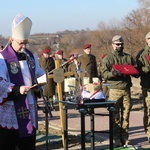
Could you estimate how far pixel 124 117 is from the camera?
23.7ft

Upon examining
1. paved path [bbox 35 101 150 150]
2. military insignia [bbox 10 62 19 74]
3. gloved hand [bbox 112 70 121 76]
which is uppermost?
military insignia [bbox 10 62 19 74]

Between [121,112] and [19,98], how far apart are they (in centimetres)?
342

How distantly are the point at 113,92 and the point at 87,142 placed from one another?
114 centimetres

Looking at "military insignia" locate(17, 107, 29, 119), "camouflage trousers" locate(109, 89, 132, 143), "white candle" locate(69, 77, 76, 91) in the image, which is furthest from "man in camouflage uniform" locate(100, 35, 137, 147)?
"military insignia" locate(17, 107, 29, 119)

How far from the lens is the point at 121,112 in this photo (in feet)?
23.9

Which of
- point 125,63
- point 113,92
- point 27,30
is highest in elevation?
point 27,30

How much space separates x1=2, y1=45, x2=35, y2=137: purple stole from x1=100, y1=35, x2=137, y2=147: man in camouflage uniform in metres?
2.78

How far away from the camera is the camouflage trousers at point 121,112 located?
709cm

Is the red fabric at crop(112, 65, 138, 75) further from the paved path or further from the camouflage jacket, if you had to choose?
the paved path

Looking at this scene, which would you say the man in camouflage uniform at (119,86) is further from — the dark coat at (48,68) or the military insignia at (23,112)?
the dark coat at (48,68)

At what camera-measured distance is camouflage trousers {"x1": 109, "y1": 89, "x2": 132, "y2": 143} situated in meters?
7.09

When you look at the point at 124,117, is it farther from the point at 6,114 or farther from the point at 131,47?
the point at 131,47

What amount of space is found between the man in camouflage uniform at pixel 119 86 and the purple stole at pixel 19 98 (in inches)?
110

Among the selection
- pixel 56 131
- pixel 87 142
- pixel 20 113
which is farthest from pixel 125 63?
pixel 20 113
